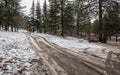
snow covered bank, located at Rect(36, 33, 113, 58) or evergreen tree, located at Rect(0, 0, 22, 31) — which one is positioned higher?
evergreen tree, located at Rect(0, 0, 22, 31)

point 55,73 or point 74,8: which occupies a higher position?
point 74,8

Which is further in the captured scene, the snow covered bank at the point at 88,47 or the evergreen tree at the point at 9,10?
the evergreen tree at the point at 9,10

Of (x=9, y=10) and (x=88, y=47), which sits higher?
(x=9, y=10)

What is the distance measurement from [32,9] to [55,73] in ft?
191

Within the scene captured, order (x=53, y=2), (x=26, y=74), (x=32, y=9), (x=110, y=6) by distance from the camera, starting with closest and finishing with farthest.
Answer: (x=26, y=74)
(x=110, y=6)
(x=53, y=2)
(x=32, y=9)

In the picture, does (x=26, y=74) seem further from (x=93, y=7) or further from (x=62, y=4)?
(x=62, y=4)

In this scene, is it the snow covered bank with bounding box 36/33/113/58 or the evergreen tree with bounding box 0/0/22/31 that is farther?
the evergreen tree with bounding box 0/0/22/31

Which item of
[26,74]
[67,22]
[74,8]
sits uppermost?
[74,8]

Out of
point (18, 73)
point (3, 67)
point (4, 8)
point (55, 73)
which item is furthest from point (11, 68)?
point (4, 8)

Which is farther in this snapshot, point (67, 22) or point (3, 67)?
point (67, 22)

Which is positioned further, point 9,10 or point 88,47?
point 9,10

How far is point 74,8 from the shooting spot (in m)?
38.2

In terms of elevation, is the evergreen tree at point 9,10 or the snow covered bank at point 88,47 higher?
the evergreen tree at point 9,10

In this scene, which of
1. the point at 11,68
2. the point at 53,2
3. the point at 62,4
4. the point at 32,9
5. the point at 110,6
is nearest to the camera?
the point at 11,68
